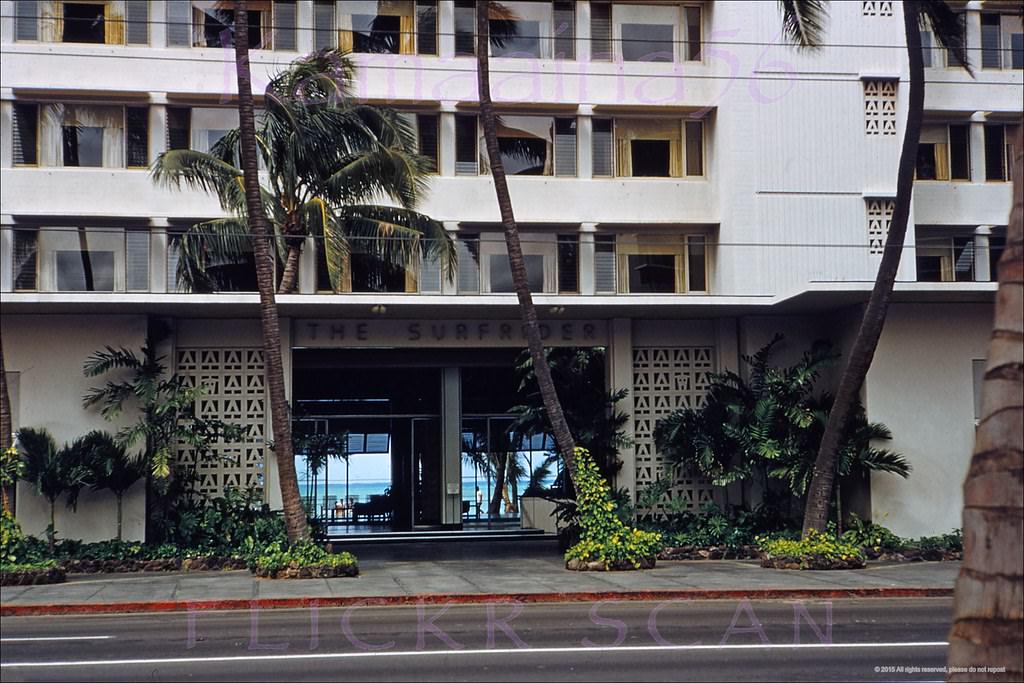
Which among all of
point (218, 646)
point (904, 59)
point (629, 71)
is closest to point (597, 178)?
point (629, 71)

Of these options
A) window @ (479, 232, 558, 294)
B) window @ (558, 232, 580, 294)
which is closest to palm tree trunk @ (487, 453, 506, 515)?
window @ (558, 232, 580, 294)

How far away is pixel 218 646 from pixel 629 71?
728 inches

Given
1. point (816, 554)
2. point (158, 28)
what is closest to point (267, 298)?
point (816, 554)

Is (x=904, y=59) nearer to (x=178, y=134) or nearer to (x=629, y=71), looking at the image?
(x=629, y=71)

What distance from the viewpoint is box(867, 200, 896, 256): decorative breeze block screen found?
2516cm

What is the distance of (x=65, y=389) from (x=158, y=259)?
138 inches

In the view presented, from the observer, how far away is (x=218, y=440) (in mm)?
22375

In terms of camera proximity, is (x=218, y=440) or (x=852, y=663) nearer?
(x=852, y=663)

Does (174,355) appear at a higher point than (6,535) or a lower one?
higher

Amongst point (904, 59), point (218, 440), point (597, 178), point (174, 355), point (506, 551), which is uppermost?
point (904, 59)

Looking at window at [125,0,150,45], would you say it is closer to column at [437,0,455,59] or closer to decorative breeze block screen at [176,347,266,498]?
column at [437,0,455,59]

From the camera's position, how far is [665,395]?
23750mm

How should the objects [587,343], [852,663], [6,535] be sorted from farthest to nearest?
1. [587,343]
2. [6,535]
3. [852,663]
